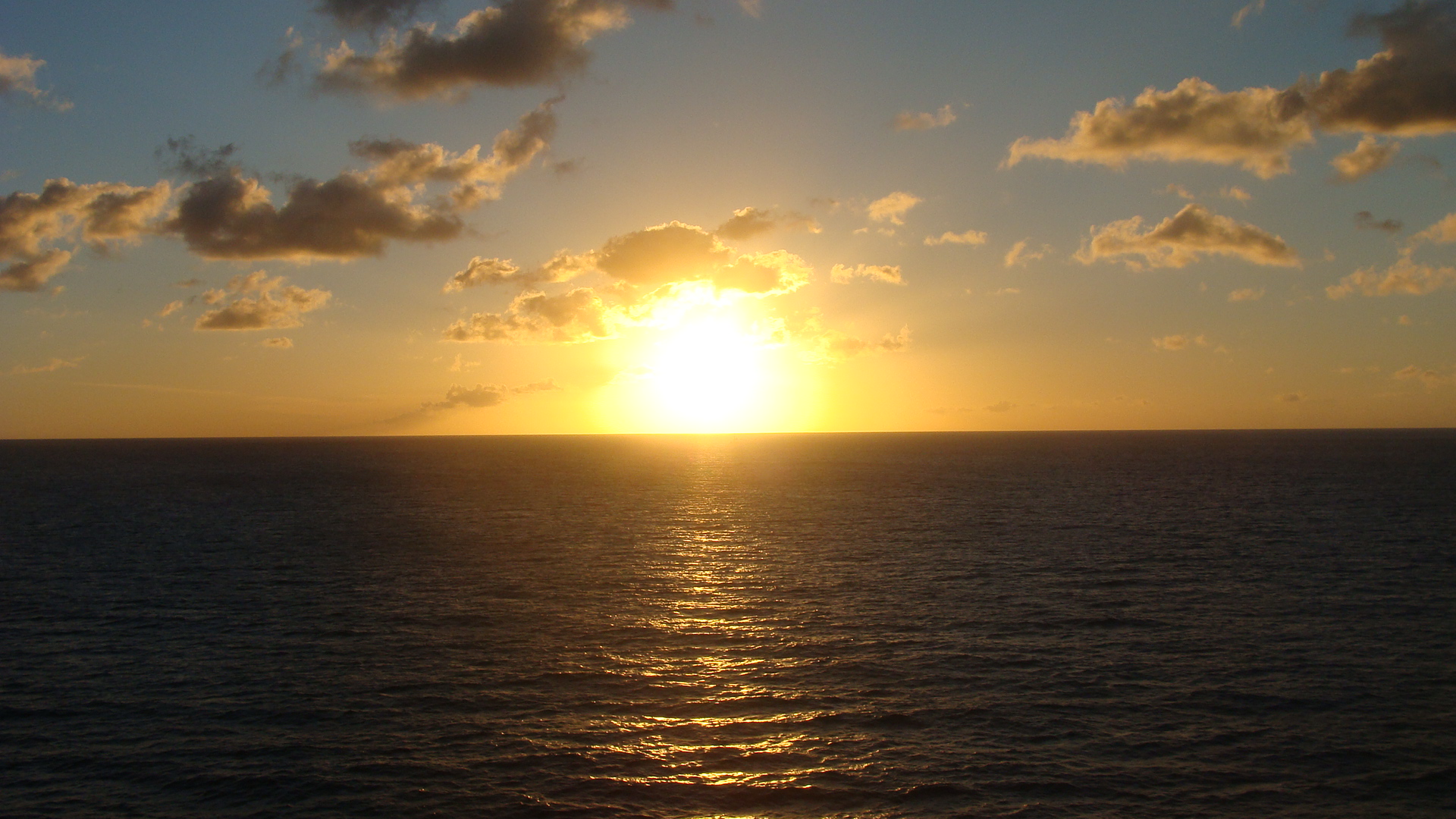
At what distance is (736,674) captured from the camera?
3844 cm

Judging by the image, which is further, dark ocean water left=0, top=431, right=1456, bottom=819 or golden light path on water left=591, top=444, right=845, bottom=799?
golden light path on water left=591, top=444, right=845, bottom=799

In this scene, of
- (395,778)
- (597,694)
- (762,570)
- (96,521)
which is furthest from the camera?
(96,521)

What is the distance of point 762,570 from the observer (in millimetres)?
64875

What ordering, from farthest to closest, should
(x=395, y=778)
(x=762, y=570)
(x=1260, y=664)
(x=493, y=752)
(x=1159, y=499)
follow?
1. (x=1159, y=499)
2. (x=762, y=570)
3. (x=1260, y=664)
4. (x=493, y=752)
5. (x=395, y=778)

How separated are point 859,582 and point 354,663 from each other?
32853 mm

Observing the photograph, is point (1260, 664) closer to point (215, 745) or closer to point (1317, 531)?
point (215, 745)

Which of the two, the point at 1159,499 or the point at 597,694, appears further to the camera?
the point at 1159,499

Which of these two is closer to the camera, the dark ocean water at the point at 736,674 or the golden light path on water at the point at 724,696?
the dark ocean water at the point at 736,674

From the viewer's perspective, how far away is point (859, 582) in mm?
58938

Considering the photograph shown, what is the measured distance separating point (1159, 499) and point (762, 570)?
76.6 metres

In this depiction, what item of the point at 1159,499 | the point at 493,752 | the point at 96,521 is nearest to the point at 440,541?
the point at 96,521

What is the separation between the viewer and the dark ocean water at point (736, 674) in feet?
89.0

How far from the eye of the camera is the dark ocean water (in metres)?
27.1

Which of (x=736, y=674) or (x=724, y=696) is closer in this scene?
(x=724, y=696)
